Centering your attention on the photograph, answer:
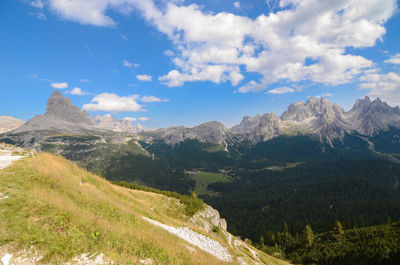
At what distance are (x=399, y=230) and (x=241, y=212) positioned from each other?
116479 millimetres

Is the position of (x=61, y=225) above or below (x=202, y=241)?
above

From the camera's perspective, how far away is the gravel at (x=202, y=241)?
2284cm

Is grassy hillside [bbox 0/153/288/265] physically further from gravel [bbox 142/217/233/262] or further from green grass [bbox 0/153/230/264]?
gravel [bbox 142/217/233/262]

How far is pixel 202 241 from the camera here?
25.1 metres

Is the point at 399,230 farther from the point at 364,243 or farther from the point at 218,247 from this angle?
the point at 218,247

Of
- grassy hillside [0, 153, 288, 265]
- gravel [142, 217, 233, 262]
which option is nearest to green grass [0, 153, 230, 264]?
grassy hillside [0, 153, 288, 265]

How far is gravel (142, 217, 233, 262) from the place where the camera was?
22844mm

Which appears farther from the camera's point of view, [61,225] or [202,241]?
[202,241]

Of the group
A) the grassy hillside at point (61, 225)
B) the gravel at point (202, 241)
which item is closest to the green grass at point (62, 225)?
the grassy hillside at point (61, 225)

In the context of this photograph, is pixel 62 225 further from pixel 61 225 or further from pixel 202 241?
pixel 202 241

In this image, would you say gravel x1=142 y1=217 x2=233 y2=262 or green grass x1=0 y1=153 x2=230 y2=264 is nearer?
green grass x1=0 y1=153 x2=230 y2=264

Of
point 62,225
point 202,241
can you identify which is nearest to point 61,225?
point 62,225

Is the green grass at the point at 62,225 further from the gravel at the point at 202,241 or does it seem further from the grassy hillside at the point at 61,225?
the gravel at the point at 202,241

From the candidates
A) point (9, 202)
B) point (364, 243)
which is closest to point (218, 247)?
point (9, 202)
